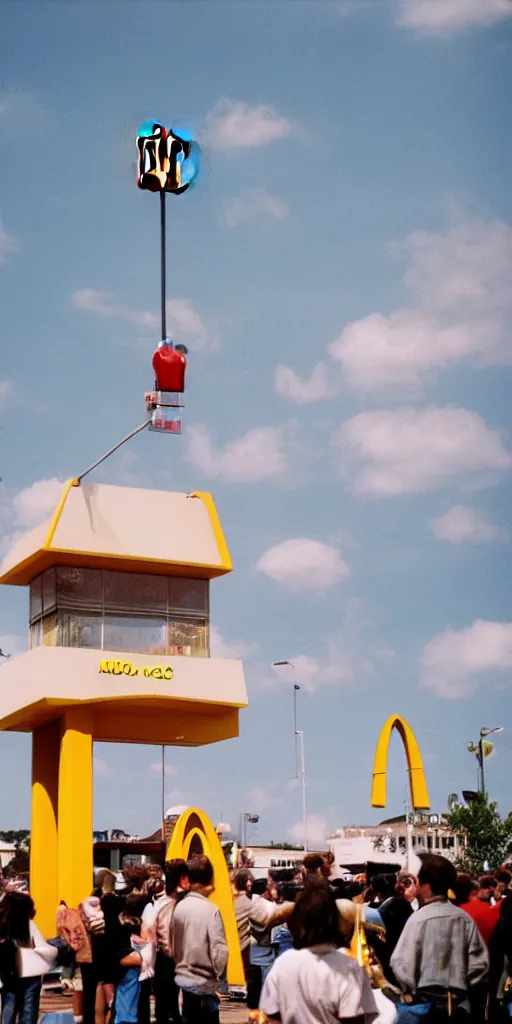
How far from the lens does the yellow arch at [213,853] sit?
23.4 m

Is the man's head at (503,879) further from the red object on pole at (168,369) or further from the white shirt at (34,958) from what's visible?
the red object on pole at (168,369)

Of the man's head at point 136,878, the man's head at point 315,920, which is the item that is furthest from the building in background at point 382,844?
the man's head at point 315,920

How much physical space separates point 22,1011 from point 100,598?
48.1 feet

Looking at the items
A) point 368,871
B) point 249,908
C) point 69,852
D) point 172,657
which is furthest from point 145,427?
point 249,908

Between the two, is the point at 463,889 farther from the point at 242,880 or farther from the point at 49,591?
the point at 49,591

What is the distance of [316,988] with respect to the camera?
6.38 meters

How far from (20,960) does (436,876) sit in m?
5.55

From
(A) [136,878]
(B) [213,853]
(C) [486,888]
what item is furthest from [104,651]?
(C) [486,888]

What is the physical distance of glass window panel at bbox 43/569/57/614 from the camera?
2681 cm

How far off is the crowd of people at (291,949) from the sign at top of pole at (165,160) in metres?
15.9

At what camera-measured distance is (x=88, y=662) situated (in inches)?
1020

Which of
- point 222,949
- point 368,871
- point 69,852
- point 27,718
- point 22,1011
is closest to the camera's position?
point 222,949

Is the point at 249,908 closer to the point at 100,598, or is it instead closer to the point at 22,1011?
the point at 22,1011

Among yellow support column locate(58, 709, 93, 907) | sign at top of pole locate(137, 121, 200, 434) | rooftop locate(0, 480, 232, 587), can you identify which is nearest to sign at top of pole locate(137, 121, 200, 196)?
sign at top of pole locate(137, 121, 200, 434)
